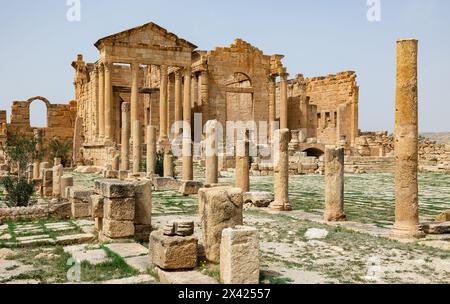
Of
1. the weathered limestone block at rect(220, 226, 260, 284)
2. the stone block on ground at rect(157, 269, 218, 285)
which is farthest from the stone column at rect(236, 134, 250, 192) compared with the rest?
the weathered limestone block at rect(220, 226, 260, 284)

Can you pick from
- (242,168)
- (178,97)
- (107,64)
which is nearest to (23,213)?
(242,168)

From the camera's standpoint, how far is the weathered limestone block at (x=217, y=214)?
6.79 meters

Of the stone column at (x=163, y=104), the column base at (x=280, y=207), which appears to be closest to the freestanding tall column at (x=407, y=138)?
the column base at (x=280, y=207)

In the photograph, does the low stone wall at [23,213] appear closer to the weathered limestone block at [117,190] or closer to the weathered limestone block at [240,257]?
the weathered limestone block at [117,190]

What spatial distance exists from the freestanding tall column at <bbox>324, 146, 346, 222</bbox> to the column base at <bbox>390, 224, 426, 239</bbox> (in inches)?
78.5

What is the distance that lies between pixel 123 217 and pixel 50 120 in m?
33.5

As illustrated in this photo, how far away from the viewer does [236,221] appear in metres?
7.10

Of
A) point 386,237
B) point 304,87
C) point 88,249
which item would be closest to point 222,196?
point 88,249

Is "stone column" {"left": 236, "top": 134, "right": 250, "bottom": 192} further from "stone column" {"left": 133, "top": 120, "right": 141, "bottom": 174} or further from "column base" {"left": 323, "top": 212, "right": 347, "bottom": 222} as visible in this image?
"stone column" {"left": 133, "top": 120, "right": 141, "bottom": 174}

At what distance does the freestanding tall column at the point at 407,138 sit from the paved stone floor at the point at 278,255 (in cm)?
52

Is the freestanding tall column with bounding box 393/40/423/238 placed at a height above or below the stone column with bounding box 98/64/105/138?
below

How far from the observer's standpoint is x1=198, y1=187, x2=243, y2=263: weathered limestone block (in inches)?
267

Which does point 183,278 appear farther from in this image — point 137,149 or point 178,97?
point 178,97

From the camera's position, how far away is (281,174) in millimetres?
12961
